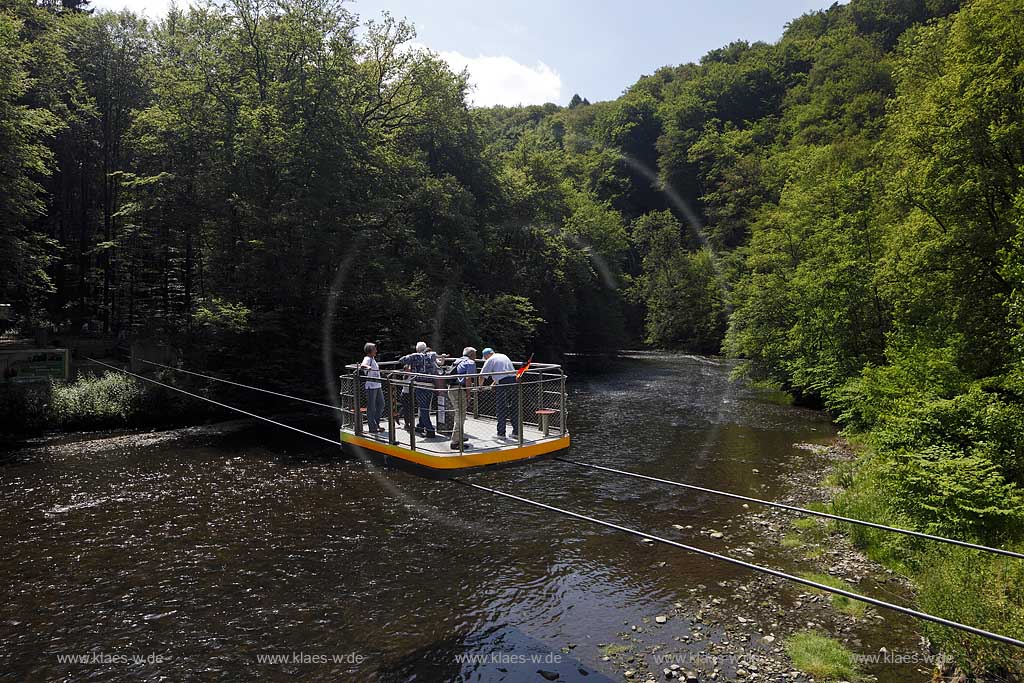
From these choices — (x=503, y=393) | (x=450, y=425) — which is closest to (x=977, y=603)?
(x=503, y=393)

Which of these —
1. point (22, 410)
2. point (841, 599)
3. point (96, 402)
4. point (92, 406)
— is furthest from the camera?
point (96, 402)

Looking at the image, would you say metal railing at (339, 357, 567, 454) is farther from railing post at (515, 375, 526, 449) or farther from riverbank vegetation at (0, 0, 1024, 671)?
riverbank vegetation at (0, 0, 1024, 671)

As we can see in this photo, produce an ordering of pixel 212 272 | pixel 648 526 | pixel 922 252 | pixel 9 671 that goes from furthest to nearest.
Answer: pixel 212 272 → pixel 922 252 → pixel 648 526 → pixel 9 671

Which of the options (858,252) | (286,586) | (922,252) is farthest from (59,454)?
(858,252)

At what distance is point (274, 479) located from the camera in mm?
20656

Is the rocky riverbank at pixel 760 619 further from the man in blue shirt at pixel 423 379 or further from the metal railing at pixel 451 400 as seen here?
the man in blue shirt at pixel 423 379

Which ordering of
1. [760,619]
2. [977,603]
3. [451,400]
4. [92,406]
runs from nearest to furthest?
1. [977,603]
2. [760,619]
3. [451,400]
4. [92,406]

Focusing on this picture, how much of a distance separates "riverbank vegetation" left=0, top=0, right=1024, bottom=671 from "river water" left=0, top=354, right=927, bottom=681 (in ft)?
15.7

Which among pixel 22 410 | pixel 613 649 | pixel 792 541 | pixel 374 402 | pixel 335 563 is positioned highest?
pixel 374 402

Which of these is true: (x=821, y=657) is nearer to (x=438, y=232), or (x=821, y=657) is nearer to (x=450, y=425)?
(x=450, y=425)

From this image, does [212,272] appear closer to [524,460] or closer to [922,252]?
[524,460]

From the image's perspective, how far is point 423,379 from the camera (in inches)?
526

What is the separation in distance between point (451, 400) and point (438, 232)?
29968 millimetres

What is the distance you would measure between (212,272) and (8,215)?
8.85 meters
